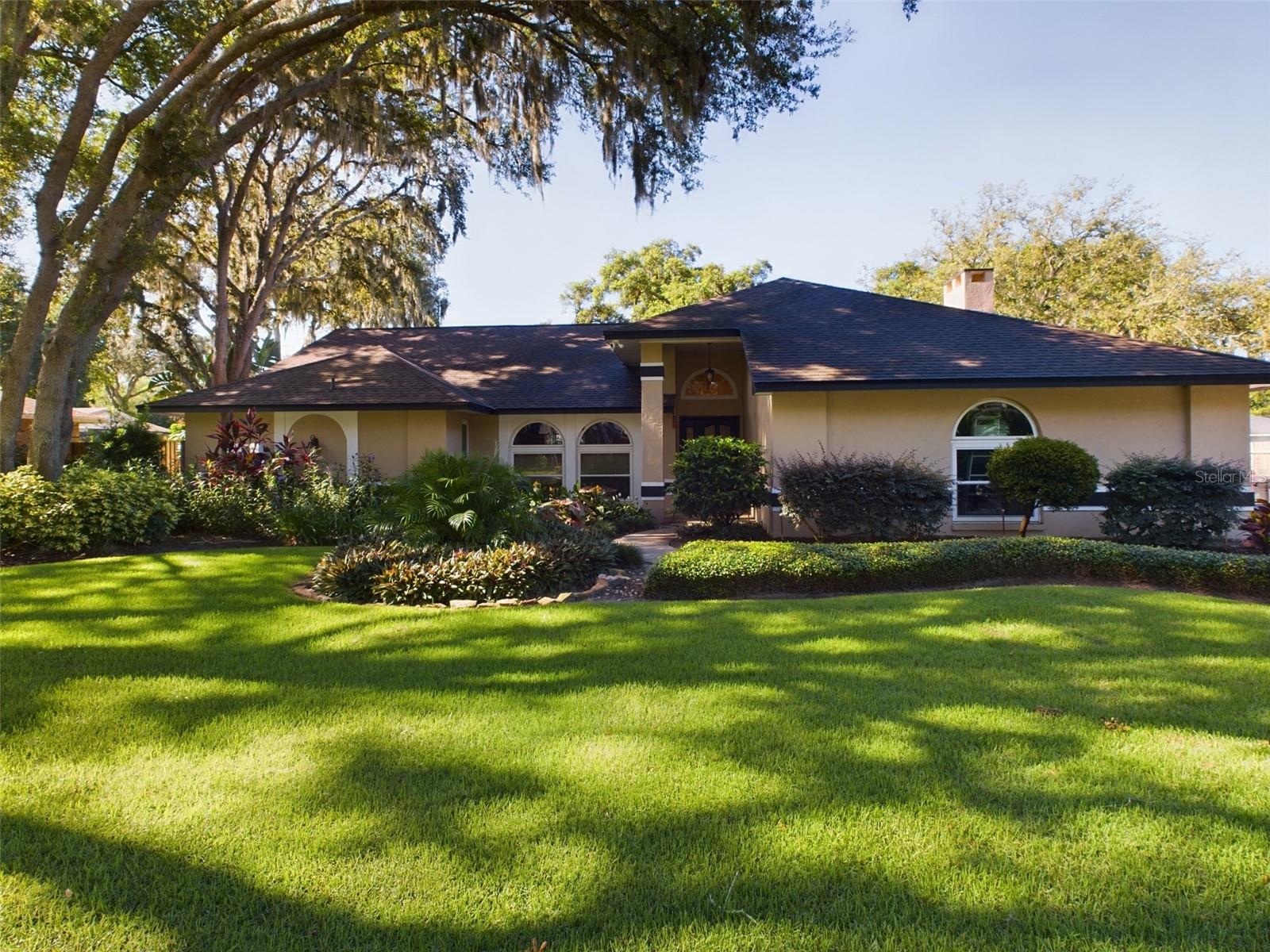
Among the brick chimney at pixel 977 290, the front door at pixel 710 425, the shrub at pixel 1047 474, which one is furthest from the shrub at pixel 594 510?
the brick chimney at pixel 977 290

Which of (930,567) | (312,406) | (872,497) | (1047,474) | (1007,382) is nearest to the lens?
(930,567)

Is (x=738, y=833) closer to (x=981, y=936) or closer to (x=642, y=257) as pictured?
(x=981, y=936)

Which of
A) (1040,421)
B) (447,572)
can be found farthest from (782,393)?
(447,572)

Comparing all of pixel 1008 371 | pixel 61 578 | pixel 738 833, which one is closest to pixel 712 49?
pixel 1008 371

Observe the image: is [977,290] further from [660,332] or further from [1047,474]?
[660,332]

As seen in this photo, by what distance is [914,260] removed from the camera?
3525cm

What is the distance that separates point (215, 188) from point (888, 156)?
17280mm

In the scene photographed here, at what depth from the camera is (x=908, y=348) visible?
1365 cm

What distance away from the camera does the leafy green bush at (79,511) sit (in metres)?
10.2

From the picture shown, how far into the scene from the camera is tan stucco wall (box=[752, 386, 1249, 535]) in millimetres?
12836

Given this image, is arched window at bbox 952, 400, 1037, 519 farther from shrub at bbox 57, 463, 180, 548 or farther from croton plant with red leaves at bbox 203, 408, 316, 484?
shrub at bbox 57, 463, 180, 548

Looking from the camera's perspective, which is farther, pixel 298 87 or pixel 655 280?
pixel 655 280

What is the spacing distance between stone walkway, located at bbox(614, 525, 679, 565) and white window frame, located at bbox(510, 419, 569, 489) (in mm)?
3755

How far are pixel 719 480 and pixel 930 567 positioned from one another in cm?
406
